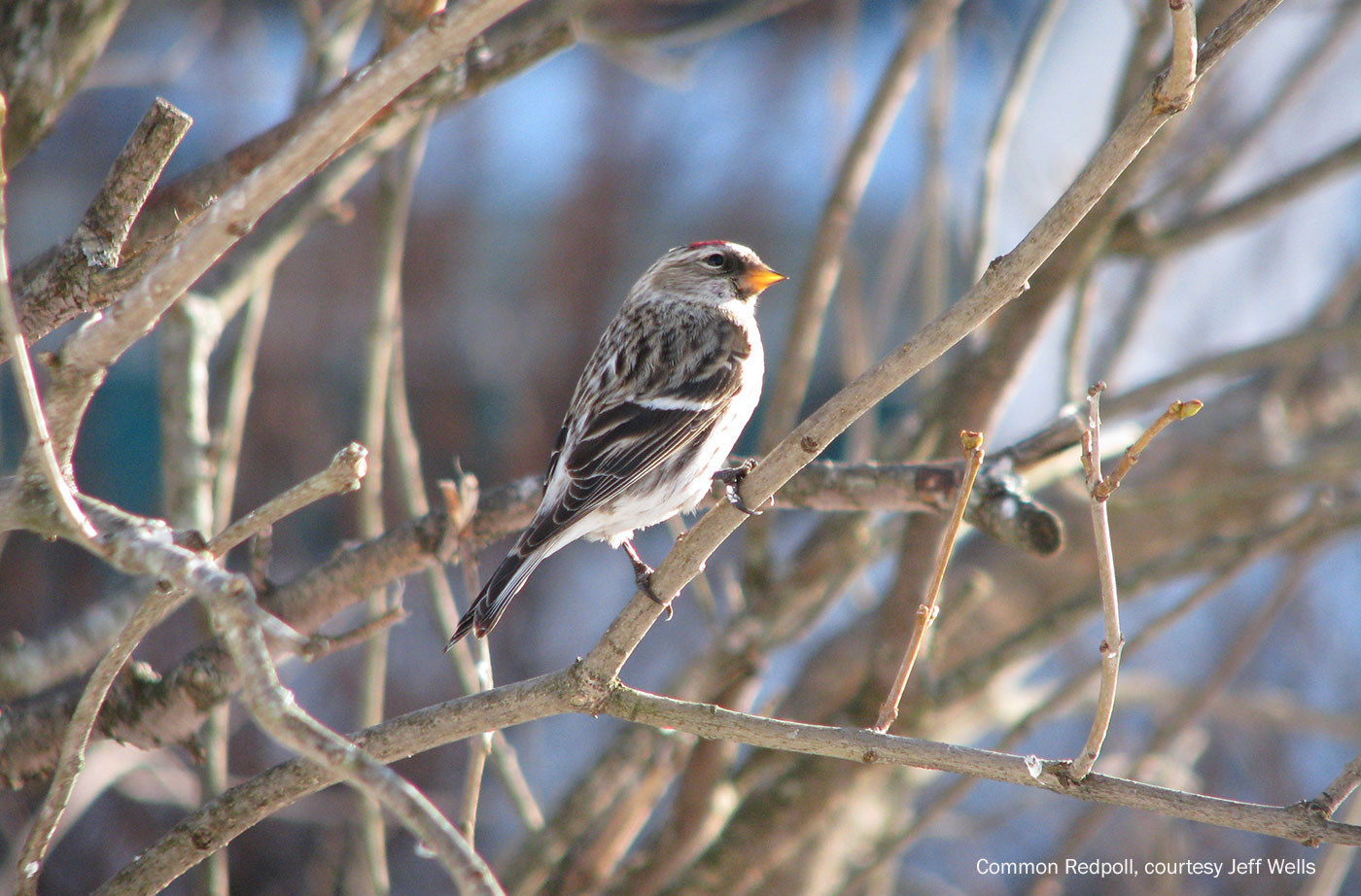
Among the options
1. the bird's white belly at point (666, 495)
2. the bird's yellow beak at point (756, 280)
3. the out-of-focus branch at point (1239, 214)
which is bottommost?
the bird's white belly at point (666, 495)

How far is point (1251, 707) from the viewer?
13.9ft

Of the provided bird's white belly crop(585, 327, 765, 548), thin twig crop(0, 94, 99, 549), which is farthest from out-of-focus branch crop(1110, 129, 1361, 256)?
thin twig crop(0, 94, 99, 549)

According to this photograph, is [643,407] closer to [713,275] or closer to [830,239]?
[713,275]

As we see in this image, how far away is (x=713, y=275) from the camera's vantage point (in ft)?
12.5

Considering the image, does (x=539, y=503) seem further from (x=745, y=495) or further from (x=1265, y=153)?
(x=1265, y=153)

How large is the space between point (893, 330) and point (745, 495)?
756 centimetres

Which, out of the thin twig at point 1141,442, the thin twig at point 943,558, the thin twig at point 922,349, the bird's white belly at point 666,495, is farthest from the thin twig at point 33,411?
the bird's white belly at point 666,495

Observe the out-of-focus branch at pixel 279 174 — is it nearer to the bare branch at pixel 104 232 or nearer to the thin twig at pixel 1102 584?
the bare branch at pixel 104 232

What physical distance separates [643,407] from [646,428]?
116 millimetres

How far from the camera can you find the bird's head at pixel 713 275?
147 inches

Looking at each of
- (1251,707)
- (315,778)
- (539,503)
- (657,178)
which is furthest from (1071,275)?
(657,178)

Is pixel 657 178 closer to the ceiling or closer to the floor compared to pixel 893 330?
closer to the ceiling

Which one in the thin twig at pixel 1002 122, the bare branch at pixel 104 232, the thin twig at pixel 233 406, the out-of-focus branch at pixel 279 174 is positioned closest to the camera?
the out-of-focus branch at pixel 279 174

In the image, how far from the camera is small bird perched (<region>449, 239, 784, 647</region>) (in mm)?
2654
